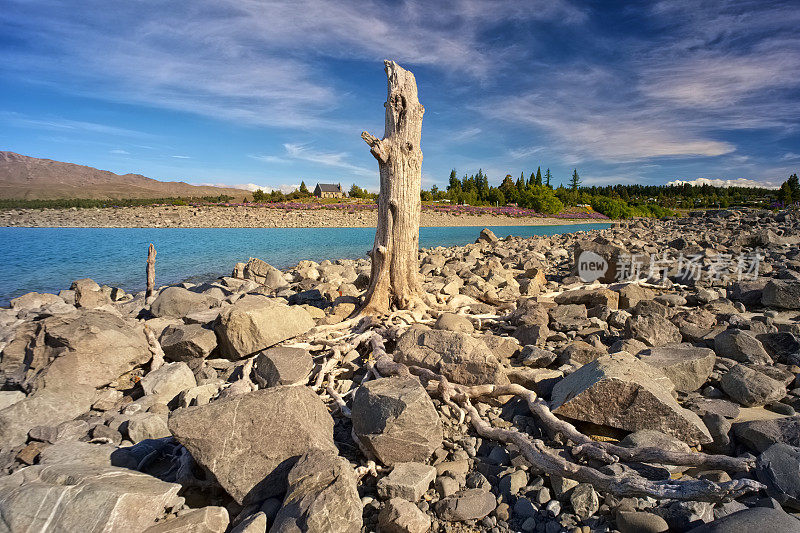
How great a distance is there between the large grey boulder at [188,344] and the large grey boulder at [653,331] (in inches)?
212

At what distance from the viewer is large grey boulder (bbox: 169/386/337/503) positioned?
2.48m

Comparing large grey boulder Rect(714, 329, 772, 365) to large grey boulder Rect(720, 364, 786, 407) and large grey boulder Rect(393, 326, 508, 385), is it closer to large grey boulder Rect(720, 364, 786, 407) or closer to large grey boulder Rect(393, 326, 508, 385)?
large grey boulder Rect(720, 364, 786, 407)

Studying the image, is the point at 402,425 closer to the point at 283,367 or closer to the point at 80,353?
the point at 283,367

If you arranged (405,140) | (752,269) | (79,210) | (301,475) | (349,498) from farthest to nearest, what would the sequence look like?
(79,210), (752,269), (405,140), (301,475), (349,498)

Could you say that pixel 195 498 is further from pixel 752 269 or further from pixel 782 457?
pixel 752 269

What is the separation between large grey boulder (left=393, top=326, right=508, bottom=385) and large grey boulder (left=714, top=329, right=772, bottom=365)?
2798 millimetres

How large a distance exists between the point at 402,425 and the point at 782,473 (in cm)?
226

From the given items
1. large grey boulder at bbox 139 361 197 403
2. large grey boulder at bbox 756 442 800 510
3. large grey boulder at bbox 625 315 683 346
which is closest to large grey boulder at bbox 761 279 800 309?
large grey boulder at bbox 625 315 683 346

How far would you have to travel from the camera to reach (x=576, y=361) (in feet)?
13.7

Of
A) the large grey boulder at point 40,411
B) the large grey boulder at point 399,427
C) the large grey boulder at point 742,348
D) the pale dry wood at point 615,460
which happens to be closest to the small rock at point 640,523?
the pale dry wood at point 615,460

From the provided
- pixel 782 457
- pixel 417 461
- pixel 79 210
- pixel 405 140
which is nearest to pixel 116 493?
pixel 417 461

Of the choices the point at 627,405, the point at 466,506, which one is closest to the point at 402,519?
the point at 466,506

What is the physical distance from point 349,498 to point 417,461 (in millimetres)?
794

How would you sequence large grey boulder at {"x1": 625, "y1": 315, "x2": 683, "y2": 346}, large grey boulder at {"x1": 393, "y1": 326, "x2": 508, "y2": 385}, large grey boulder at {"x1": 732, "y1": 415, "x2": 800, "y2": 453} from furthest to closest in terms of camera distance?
large grey boulder at {"x1": 625, "y1": 315, "x2": 683, "y2": 346} < large grey boulder at {"x1": 393, "y1": 326, "x2": 508, "y2": 385} < large grey boulder at {"x1": 732, "y1": 415, "x2": 800, "y2": 453}
